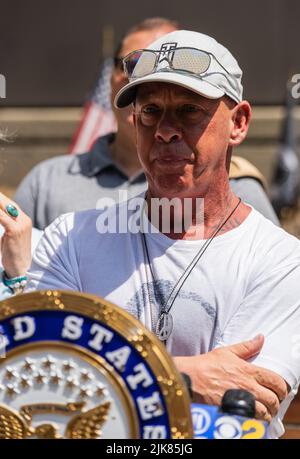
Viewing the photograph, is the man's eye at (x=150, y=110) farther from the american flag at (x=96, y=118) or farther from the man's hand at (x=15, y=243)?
the american flag at (x=96, y=118)

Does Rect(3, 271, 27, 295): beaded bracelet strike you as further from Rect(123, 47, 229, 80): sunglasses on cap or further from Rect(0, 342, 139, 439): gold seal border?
Rect(0, 342, 139, 439): gold seal border

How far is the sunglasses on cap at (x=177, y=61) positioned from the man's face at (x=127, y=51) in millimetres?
1521

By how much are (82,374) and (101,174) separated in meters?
2.26

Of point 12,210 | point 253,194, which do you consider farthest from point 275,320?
point 253,194

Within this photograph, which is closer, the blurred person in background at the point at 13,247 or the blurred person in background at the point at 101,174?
the blurred person in background at the point at 13,247

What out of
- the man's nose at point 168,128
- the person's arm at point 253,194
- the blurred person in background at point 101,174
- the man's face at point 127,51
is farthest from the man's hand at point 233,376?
the man's face at point 127,51

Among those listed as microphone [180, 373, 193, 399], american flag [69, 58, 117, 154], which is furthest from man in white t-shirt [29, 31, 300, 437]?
american flag [69, 58, 117, 154]

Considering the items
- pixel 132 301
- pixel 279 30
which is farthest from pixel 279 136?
pixel 132 301

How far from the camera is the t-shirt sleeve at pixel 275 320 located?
231cm

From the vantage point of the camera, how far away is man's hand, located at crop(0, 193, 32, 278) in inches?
122

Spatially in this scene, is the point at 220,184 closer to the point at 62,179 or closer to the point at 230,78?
the point at 230,78

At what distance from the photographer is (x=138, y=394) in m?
1.96

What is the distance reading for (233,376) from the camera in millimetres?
2215

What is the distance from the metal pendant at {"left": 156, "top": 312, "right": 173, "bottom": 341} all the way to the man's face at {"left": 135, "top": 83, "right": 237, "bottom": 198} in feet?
1.02
